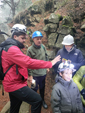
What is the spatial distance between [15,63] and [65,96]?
162cm

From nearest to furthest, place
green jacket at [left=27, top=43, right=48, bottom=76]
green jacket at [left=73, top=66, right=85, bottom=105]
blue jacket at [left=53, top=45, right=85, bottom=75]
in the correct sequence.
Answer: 1. green jacket at [left=73, top=66, right=85, bottom=105]
2. green jacket at [left=27, top=43, right=48, bottom=76]
3. blue jacket at [left=53, top=45, right=85, bottom=75]

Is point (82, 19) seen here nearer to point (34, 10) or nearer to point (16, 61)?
point (16, 61)

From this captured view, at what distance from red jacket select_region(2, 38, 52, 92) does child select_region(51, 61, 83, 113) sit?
2.20 ft

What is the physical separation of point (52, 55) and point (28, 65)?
4184mm

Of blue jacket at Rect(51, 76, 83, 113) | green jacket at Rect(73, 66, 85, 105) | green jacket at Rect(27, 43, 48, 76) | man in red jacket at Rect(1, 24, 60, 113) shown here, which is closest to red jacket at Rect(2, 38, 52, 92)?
man in red jacket at Rect(1, 24, 60, 113)

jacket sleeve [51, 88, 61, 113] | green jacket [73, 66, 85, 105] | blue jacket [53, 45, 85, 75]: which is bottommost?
jacket sleeve [51, 88, 61, 113]

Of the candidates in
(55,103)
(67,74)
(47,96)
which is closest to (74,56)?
(67,74)

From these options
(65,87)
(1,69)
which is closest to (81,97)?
(65,87)

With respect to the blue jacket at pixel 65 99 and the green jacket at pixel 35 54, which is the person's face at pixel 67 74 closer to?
the blue jacket at pixel 65 99

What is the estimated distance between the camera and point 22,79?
212 centimetres

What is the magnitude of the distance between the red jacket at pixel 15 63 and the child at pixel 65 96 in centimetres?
67

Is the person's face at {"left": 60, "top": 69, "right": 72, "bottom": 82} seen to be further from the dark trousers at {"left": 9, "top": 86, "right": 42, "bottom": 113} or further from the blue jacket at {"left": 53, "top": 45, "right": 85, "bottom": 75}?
the blue jacket at {"left": 53, "top": 45, "right": 85, "bottom": 75}

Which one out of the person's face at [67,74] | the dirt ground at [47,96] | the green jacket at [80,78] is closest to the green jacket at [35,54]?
the person's face at [67,74]

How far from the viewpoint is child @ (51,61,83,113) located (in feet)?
7.04
